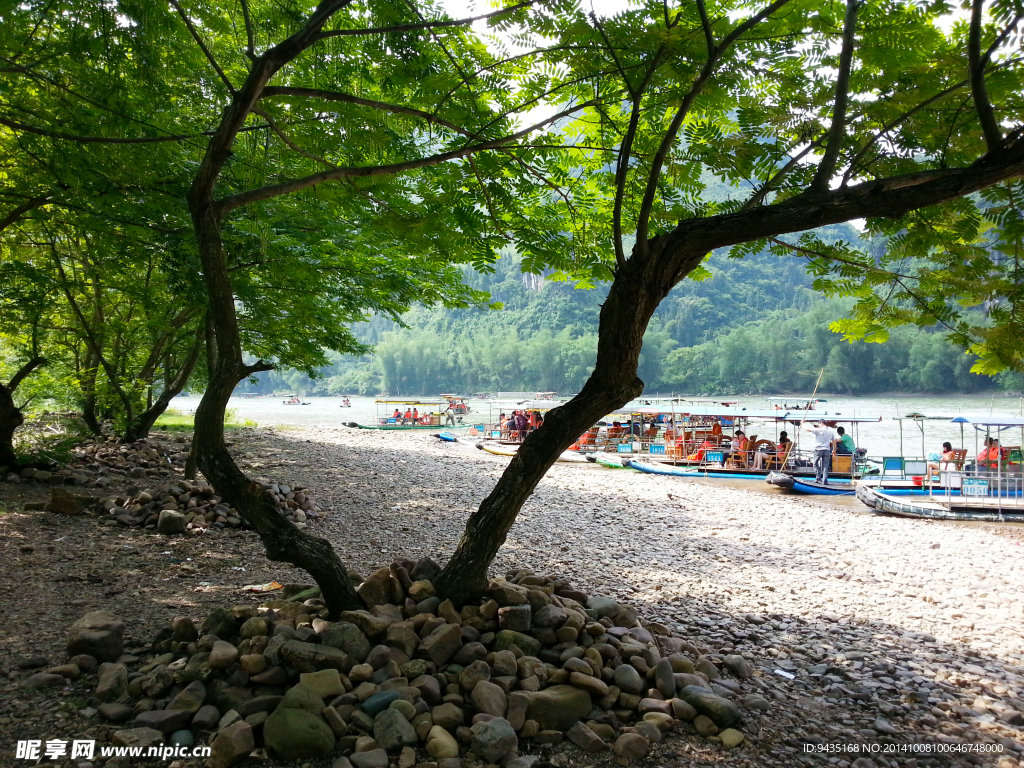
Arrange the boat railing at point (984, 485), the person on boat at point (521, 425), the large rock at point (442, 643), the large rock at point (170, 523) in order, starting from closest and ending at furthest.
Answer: the large rock at point (442, 643), the large rock at point (170, 523), the boat railing at point (984, 485), the person on boat at point (521, 425)

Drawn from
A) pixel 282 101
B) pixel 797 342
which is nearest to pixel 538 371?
pixel 797 342

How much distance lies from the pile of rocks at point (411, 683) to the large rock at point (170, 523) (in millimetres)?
3183

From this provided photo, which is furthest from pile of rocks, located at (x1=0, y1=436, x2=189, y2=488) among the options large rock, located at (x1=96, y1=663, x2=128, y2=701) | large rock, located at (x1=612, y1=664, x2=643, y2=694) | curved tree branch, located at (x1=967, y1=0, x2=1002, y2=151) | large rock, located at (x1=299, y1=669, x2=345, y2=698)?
curved tree branch, located at (x1=967, y1=0, x2=1002, y2=151)

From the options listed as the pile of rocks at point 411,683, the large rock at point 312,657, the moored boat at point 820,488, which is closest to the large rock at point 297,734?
the pile of rocks at point 411,683

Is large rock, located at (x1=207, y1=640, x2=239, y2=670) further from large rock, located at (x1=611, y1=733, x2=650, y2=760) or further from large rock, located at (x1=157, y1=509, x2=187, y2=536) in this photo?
large rock, located at (x1=157, y1=509, x2=187, y2=536)

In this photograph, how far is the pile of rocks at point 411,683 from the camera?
274cm

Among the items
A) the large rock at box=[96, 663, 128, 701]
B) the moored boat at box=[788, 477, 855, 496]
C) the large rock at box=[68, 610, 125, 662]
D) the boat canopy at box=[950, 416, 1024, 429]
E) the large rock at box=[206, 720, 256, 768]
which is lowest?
the moored boat at box=[788, 477, 855, 496]

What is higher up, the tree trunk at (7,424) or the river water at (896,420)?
the tree trunk at (7,424)

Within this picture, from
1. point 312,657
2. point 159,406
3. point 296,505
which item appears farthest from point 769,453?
point 312,657

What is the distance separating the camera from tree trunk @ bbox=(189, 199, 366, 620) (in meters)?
3.66

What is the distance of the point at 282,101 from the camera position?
4.68m

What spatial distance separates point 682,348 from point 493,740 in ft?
231

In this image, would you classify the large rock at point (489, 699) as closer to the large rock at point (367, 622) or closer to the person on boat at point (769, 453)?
the large rock at point (367, 622)

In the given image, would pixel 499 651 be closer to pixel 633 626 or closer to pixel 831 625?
pixel 633 626
